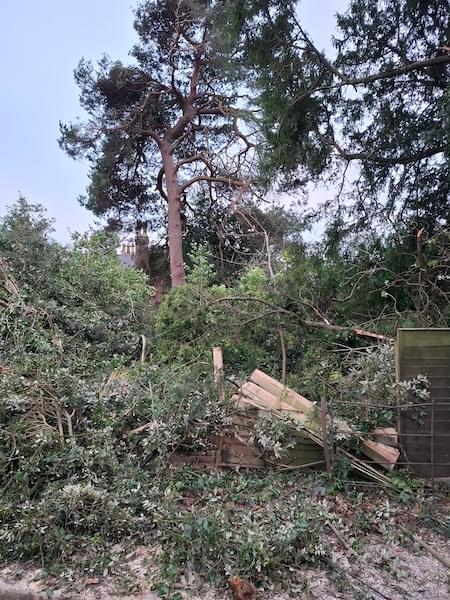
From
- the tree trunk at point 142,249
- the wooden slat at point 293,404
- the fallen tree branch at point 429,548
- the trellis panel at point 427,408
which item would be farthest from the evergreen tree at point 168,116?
the fallen tree branch at point 429,548

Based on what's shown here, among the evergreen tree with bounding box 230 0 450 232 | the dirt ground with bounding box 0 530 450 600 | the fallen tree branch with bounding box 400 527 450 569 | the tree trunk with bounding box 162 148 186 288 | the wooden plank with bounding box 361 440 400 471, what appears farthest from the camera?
the tree trunk with bounding box 162 148 186 288

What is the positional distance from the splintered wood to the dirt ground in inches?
29.7

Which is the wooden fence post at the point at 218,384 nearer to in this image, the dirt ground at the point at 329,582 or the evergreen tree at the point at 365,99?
the dirt ground at the point at 329,582

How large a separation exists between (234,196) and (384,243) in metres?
7.82

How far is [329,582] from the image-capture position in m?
2.16

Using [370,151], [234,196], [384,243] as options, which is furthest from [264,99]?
[234,196]

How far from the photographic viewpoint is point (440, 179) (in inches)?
218

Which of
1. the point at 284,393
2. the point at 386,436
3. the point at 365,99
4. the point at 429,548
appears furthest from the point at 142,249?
the point at 429,548

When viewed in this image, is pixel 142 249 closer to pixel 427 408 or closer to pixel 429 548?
pixel 427 408

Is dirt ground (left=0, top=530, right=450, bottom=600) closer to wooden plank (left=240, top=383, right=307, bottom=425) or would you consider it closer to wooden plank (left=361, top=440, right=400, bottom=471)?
wooden plank (left=361, top=440, right=400, bottom=471)

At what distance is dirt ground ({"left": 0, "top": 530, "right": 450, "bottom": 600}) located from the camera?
82.1 inches

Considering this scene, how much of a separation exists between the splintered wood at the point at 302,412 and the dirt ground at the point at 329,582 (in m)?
0.76

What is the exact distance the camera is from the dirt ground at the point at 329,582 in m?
2.09

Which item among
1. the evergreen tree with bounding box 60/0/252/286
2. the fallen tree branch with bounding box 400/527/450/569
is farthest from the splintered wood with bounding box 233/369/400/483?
the evergreen tree with bounding box 60/0/252/286
